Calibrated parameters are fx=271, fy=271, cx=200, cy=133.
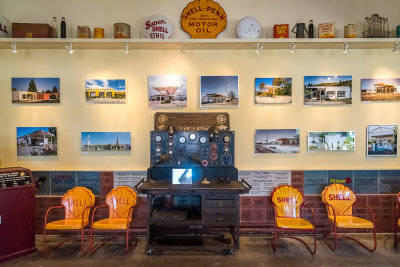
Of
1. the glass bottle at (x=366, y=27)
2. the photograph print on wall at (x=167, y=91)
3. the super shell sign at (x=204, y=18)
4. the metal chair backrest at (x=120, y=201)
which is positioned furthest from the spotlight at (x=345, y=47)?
the metal chair backrest at (x=120, y=201)

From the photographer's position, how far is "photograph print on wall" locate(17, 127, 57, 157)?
4883mm

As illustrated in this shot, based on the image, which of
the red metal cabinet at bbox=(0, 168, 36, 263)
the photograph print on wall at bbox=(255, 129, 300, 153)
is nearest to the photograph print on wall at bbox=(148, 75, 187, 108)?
the photograph print on wall at bbox=(255, 129, 300, 153)

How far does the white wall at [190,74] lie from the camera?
4902mm

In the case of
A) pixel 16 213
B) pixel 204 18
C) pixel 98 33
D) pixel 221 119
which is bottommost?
pixel 16 213

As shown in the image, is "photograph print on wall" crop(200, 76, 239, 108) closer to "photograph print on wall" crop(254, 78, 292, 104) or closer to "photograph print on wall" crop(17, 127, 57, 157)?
"photograph print on wall" crop(254, 78, 292, 104)

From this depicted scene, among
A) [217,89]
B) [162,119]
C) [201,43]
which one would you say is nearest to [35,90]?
[162,119]

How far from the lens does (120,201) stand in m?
4.59

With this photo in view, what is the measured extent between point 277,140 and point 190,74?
6.51 feet

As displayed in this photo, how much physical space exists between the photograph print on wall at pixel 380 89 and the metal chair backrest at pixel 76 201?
16.9ft

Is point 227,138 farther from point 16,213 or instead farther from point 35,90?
point 35,90

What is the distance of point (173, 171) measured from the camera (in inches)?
169

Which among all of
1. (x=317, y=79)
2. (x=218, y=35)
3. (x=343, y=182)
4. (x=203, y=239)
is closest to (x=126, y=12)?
(x=218, y=35)

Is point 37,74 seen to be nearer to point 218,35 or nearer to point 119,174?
point 119,174

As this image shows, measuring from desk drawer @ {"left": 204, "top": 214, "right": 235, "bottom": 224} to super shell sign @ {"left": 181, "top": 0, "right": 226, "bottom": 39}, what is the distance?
3.09 m
